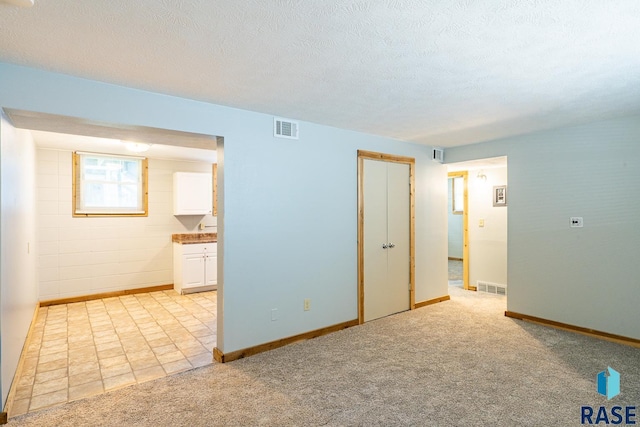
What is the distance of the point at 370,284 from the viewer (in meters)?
4.47

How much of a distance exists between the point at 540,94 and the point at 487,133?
1477mm

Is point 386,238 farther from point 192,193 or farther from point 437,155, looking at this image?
point 192,193

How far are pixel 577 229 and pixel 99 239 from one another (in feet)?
22.1

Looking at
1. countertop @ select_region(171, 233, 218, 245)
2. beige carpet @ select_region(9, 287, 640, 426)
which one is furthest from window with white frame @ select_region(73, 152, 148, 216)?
beige carpet @ select_region(9, 287, 640, 426)

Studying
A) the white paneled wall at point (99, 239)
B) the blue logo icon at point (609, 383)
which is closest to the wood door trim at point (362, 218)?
the blue logo icon at point (609, 383)

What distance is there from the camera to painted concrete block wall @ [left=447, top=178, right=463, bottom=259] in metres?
9.24

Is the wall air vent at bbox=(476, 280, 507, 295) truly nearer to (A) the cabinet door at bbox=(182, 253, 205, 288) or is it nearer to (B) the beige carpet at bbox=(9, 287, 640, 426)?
(B) the beige carpet at bbox=(9, 287, 640, 426)

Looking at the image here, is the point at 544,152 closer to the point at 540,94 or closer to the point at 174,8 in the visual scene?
the point at 540,94

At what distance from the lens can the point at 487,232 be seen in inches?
239

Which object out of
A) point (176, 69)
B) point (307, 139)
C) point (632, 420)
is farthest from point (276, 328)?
point (632, 420)

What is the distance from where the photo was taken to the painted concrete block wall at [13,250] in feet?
8.01

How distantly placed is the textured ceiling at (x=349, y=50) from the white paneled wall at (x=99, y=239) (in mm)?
3771

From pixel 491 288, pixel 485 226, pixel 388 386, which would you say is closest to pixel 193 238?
pixel 388 386

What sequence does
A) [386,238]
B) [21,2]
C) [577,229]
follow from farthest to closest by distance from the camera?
[386,238] < [577,229] < [21,2]
